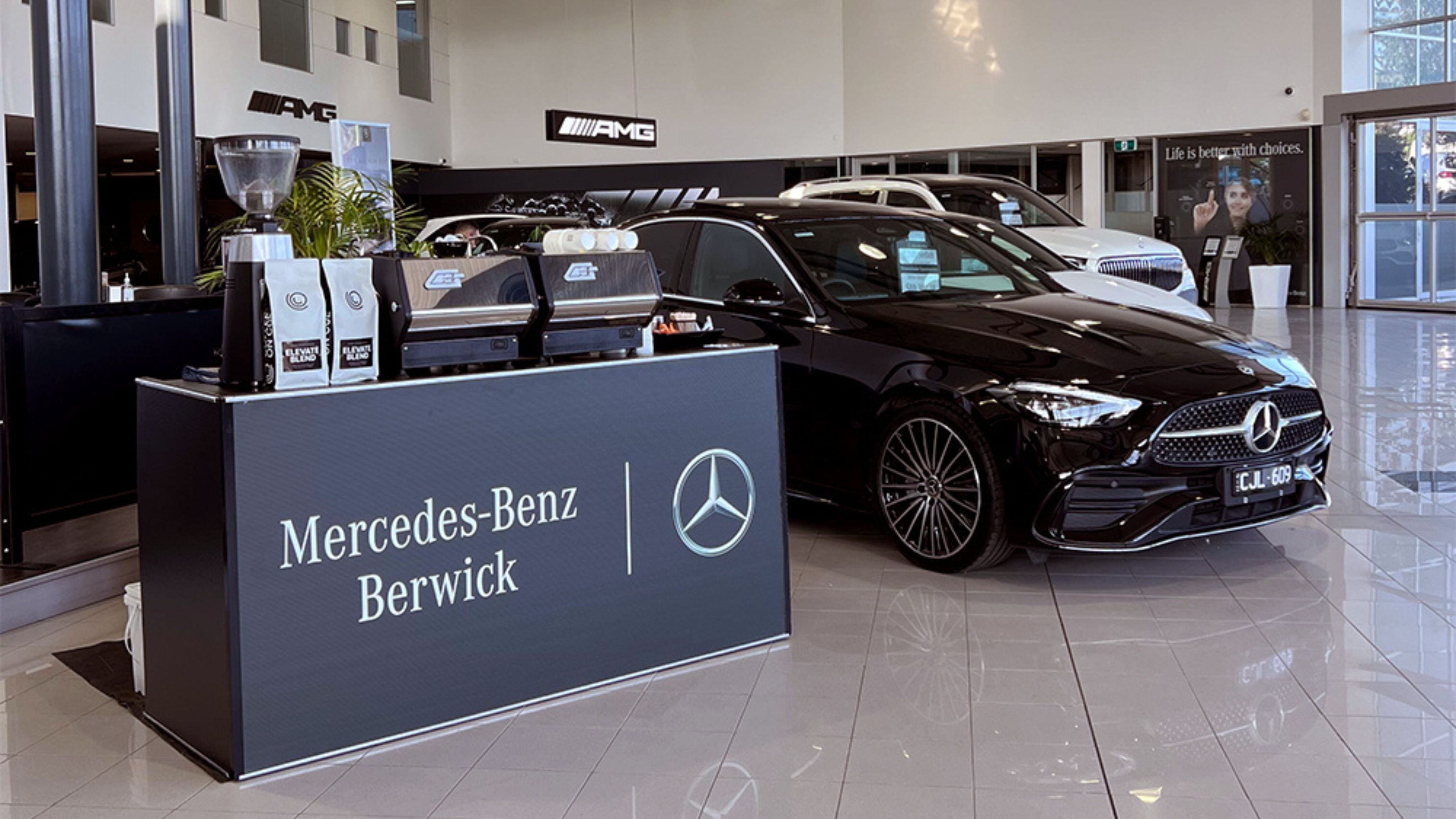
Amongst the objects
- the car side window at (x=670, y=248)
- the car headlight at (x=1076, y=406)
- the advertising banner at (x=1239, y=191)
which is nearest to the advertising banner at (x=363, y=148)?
the car side window at (x=670, y=248)

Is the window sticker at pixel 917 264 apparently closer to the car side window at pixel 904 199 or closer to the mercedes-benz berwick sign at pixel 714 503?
the mercedes-benz berwick sign at pixel 714 503

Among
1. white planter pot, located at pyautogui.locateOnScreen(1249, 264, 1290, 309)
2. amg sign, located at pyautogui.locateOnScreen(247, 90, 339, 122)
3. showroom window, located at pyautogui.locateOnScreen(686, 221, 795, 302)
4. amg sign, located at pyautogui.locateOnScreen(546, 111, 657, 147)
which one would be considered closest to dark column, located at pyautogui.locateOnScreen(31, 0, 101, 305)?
showroom window, located at pyautogui.locateOnScreen(686, 221, 795, 302)

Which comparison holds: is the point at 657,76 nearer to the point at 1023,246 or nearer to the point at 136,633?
the point at 1023,246

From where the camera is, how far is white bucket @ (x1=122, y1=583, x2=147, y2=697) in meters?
3.80

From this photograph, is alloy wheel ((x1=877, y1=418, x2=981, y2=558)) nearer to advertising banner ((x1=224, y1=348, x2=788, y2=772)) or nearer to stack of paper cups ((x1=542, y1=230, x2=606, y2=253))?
advertising banner ((x1=224, y1=348, x2=788, y2=772))

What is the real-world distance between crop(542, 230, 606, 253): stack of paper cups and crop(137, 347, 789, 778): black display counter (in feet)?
1.11

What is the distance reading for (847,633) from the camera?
173 inches

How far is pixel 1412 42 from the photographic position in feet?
58.7

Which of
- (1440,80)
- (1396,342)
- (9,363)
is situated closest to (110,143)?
(9,363)

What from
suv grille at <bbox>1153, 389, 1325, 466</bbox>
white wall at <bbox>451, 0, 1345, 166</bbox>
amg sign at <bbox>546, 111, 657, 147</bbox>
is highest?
white wall at <bbox>451, 0, 1345, 166</bbox>

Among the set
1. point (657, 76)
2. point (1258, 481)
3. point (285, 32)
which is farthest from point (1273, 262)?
point (1258, 481)

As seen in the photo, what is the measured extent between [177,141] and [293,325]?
5085 millimetres

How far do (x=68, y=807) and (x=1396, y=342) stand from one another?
13.4 m

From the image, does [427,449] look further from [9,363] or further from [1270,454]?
[1270,454]
